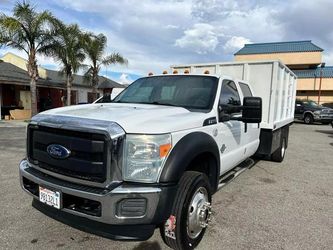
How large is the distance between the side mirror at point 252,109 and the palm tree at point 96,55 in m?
19.9

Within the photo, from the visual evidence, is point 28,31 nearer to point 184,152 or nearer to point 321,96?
point 184,152

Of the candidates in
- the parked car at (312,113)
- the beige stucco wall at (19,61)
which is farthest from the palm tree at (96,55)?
the parked car at (312,113)

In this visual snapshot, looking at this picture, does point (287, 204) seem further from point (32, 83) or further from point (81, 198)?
point (32, 83)

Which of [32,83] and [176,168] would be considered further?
[32,83]

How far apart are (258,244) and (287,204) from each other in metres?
Result: 1.59

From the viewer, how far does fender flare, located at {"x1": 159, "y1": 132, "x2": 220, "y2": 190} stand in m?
2.75

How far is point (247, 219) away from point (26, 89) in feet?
74.0

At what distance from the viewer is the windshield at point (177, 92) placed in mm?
4043

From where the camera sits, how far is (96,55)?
2280 centimetres

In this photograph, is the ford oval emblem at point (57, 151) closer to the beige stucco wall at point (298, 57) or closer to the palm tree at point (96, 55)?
the palm tree at point (96, 55)

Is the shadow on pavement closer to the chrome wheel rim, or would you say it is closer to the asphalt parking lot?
the asphalt parking lot

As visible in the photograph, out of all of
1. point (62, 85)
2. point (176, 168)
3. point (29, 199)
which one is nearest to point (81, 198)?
point (176, 168)

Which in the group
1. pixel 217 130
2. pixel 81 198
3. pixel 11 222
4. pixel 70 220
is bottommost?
pixel 11 222

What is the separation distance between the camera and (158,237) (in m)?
3.57
